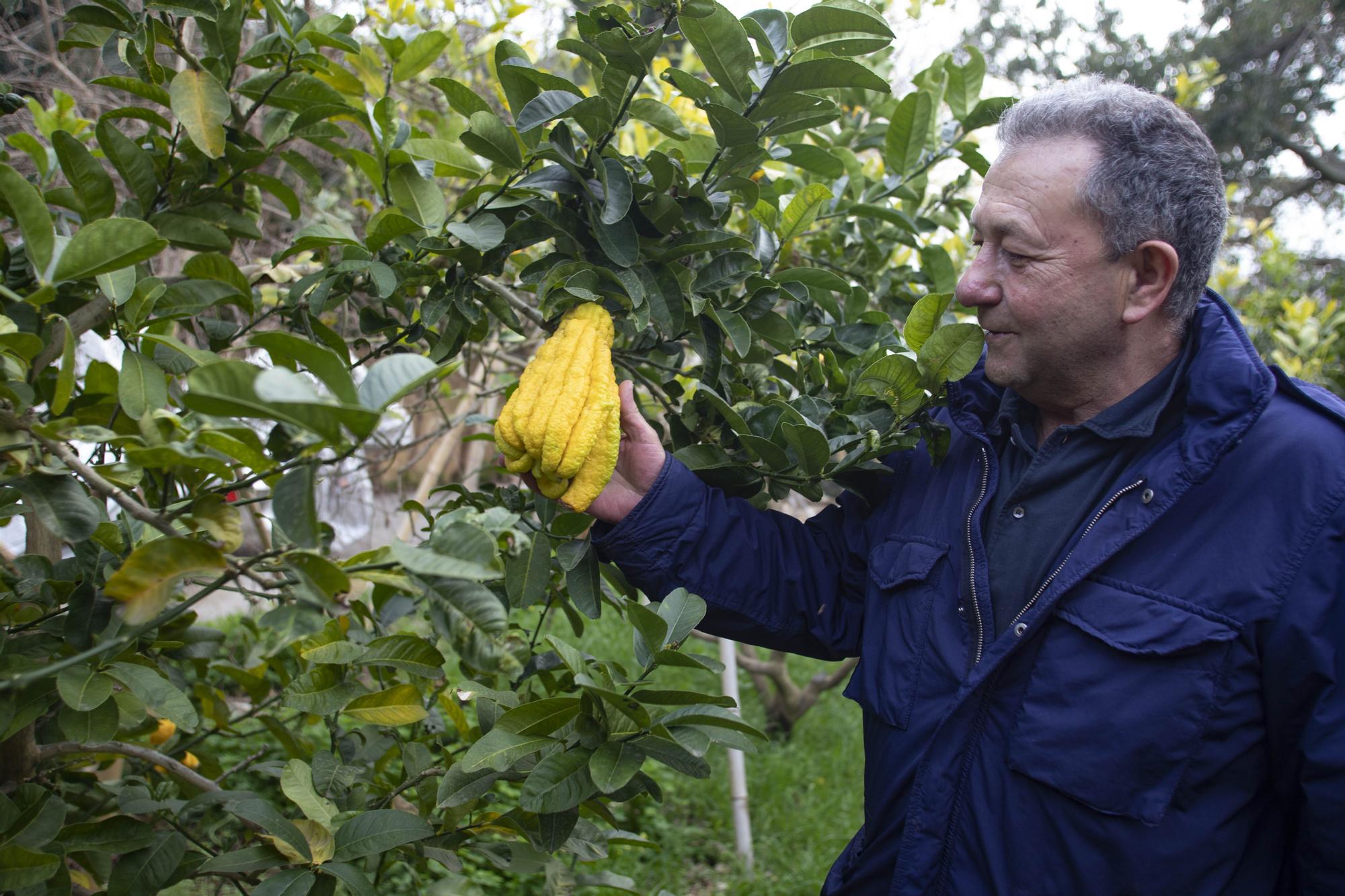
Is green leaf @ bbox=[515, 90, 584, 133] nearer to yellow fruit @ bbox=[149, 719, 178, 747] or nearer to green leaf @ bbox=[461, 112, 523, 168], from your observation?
green leaf @ bbox=[461, 112, 523, 168]

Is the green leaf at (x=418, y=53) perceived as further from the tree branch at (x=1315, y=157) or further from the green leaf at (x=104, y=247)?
the tree branch at (x=1315, y=157)

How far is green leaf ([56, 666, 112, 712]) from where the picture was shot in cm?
120

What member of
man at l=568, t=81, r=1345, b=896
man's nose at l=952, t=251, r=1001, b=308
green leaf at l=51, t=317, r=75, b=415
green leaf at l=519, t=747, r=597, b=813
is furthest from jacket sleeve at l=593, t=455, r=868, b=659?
green leaf at l=51, t=317, r=75, b=415

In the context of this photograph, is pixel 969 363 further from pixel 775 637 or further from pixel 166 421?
pixel 166 421

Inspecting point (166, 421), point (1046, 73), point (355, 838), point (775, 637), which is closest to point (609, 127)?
point (166, 421)

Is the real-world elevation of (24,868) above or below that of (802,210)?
below

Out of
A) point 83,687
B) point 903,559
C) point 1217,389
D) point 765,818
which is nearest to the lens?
point 83,687

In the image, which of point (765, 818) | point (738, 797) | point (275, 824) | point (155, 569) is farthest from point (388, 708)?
point (765, 818)

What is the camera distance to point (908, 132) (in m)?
1.96

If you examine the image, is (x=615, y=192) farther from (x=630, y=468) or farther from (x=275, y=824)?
(x=275, y=824)

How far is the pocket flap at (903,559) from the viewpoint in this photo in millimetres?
1601

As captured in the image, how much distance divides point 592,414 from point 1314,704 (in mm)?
1042

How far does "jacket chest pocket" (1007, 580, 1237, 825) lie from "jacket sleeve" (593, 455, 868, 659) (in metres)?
0.44

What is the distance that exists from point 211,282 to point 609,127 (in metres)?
0.63
